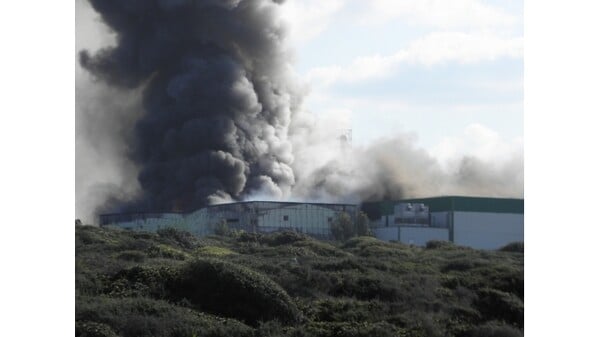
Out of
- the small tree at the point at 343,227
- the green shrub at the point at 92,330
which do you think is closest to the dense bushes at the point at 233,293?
the green shrub at the point at 92,330

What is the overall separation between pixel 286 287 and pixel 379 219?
2.24 metres

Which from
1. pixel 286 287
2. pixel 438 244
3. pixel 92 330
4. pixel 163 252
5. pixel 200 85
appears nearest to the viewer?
pixel 92 330

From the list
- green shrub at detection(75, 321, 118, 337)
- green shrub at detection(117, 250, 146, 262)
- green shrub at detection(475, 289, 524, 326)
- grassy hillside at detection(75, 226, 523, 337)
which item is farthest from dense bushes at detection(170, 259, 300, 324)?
green shrub at detection(475, 289, 524, 326)

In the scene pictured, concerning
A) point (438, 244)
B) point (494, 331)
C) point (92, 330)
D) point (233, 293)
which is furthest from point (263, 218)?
point (494, 331)

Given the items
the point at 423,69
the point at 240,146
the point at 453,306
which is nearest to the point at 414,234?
the point at 453,306

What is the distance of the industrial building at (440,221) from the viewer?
16.2 m

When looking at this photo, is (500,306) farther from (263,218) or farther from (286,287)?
(263,218)

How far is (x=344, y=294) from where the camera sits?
15.4 metres

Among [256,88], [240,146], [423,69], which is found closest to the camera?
[423,69]

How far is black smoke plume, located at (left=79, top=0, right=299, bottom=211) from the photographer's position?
17.5m

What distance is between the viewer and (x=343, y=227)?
1606cm
